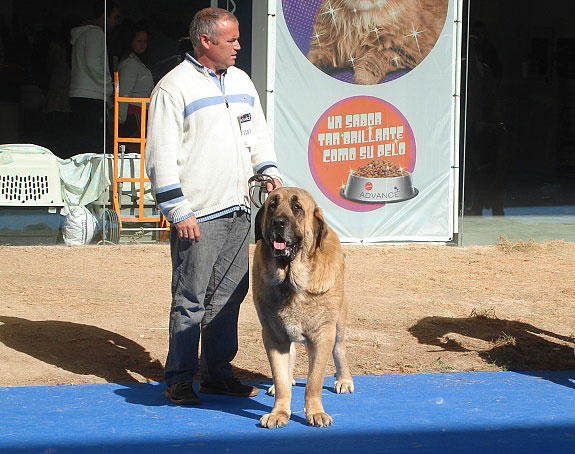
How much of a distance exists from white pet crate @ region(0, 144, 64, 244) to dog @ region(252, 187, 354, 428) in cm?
641

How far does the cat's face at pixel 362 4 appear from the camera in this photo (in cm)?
1098

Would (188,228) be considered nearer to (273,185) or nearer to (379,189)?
(273,185)

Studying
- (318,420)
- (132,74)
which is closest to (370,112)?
(132,74)

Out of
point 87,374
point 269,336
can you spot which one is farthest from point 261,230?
point 87,374

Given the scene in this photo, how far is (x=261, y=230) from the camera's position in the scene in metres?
5.05

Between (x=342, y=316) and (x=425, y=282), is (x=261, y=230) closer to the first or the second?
(x=342, y=316)

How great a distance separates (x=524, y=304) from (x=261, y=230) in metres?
4.49

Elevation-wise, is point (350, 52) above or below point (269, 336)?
above

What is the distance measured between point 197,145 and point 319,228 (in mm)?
857

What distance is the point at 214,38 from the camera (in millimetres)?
5199

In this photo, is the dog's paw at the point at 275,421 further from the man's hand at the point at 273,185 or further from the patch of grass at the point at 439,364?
the patch of grass at the point at 439,364

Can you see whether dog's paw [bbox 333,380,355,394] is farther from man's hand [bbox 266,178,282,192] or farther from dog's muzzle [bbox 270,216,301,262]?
man's hand [bbox 266,178,282,192]

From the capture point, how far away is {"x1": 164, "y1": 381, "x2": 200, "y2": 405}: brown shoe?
539cm

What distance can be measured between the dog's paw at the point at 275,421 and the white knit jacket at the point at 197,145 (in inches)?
46.9
